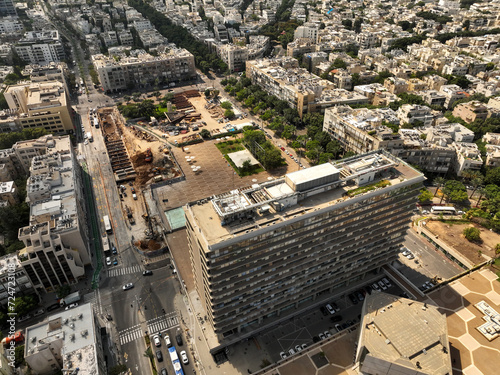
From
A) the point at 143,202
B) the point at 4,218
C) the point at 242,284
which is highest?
the point at 242,284

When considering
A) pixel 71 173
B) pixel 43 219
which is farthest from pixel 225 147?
pixel 43 219

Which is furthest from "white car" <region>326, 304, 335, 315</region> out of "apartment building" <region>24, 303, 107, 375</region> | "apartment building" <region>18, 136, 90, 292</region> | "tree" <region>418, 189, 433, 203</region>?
"apartment building" <region>18, 136, 90, 292</region>

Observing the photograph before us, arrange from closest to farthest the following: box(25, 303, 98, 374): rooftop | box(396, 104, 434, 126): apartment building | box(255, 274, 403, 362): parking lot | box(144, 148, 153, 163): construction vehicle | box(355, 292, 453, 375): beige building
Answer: box(355, 292, 453, 375): beige building < box(25, 303, 98, 374): rooftop < box(255, 274, 403, 362): parking lot < box(144, 148, 153, 163): construction vehicle < box(396, 104, 434, 126): apartment building

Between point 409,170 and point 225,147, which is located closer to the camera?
point 409,170

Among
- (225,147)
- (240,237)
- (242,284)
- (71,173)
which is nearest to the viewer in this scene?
(240,237)

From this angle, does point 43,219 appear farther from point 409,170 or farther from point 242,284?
point 409,170

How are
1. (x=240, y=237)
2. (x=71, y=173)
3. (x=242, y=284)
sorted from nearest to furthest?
(x=240, y=237), (x=242, y=284), (x=71, y=173)

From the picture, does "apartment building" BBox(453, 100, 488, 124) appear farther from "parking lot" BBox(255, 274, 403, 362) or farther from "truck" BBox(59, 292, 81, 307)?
"truck" BBox(59, 292, 81, 307)

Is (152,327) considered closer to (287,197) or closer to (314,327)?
(314,327)
